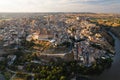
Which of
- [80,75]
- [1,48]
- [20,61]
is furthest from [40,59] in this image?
[1,48]

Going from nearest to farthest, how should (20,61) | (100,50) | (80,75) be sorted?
(80,75) → (20,61) → (100,50)

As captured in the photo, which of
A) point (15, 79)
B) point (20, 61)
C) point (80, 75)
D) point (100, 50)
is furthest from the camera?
point (100, 50)

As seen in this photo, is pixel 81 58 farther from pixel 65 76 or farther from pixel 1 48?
pixel 1 48

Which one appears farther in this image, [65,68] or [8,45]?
[8,45]

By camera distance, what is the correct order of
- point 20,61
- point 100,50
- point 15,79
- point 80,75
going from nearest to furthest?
1. point 15,79
2. point 80,75
3. point 20,61
4. point 100,50

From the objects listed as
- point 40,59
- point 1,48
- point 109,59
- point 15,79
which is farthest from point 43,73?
point 1,48

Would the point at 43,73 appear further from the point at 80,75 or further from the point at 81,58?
the point at 81,58

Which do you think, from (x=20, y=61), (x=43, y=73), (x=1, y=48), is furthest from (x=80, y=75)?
(x=1, y=48)

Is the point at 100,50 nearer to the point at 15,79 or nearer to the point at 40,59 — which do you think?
the point at 40,59
